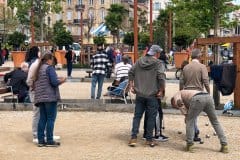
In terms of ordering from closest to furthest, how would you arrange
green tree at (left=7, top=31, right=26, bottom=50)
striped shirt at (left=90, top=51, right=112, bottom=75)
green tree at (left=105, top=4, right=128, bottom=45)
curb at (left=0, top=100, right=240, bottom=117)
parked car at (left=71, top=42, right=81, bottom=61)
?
curb at (left=0, top=100, right=240, bottom=117) < striped shirt at (left=90, top=51, right=112, bottom=75) < parked car at (left=71, top=42, right=81, bottom=61) < green tree at (left=7, top=31, right=26, bottom=50) < green tree at (left=105, top=4, right=128, bottom=45)

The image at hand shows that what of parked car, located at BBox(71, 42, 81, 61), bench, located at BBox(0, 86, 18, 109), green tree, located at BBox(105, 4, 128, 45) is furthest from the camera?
green tree, located at BBox(105, 4, 128, 45)

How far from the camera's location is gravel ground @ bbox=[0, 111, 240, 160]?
944cm

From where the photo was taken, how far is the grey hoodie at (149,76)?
9.92 m

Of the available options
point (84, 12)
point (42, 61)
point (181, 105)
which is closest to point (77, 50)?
point (42, 61)

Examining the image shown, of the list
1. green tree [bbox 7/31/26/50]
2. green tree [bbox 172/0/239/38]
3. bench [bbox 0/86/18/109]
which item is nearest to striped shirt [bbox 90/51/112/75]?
bench [bbox 0/86/18/109]

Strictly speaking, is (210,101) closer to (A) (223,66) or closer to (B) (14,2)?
(A) (223,66)

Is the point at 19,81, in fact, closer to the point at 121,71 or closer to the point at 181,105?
the point at 121,71

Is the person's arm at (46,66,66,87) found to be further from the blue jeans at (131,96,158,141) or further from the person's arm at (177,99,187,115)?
the person's arm at (177,99,187,115)

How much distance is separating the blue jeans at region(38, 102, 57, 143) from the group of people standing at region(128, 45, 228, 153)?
4.52 ft

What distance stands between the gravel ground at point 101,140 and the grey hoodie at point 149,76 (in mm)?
973

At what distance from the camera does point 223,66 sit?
13188mm

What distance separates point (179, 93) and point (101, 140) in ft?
5.98

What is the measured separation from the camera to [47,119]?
10.1 metres

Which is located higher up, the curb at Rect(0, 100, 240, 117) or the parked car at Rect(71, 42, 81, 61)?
the parked car at Rect(71, 42, 81, 61)
